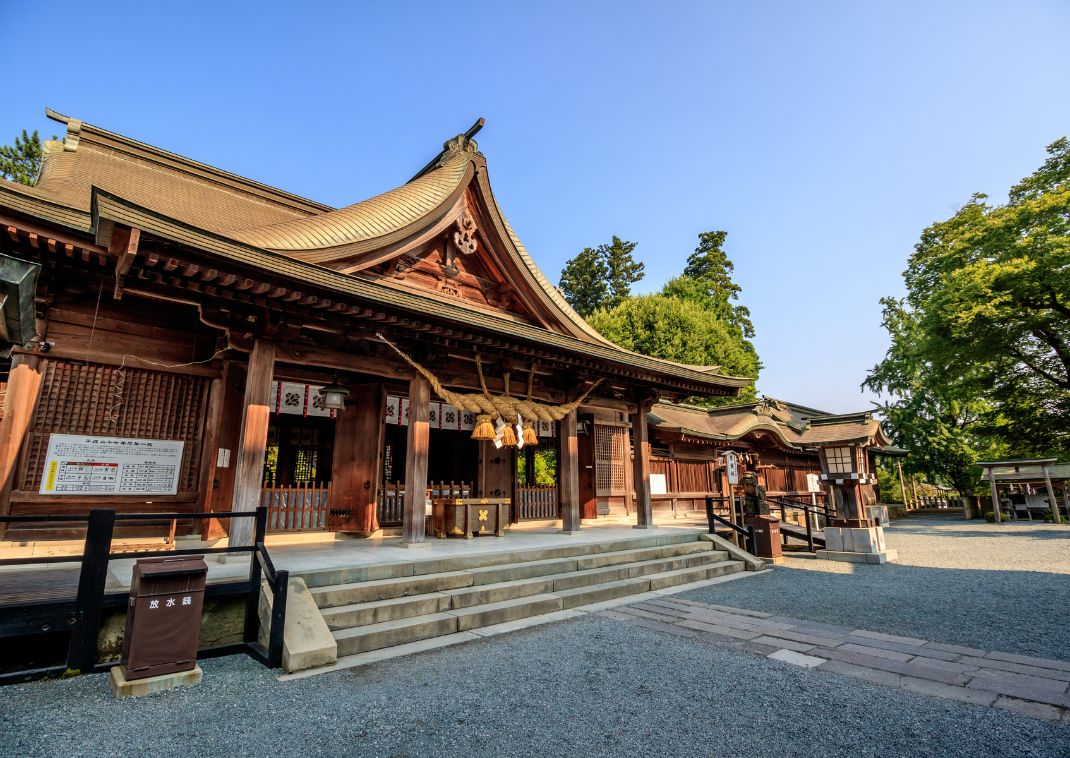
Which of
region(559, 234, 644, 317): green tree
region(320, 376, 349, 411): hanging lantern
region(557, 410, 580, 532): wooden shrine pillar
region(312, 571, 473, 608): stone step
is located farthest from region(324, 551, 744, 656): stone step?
region(559, 234, 644, 317): green tree

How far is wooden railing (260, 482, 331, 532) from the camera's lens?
343 inches

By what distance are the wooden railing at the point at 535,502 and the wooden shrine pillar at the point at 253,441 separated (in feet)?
23.0

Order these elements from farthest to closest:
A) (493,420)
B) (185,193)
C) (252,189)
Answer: (252,189) → (185,193) → (493,420)

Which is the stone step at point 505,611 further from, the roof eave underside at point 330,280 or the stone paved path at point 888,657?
the roof eave underside at point 330,280

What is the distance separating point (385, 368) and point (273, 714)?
18.1 feet

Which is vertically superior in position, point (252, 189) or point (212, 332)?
point (252, 189)

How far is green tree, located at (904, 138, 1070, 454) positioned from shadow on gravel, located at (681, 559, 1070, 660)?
12.6m

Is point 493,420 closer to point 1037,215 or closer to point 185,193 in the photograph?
point 185,193

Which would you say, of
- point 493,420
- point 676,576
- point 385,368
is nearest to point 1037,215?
point 676,576

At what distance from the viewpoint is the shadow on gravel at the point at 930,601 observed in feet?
17.6

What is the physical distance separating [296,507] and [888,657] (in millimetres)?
8797

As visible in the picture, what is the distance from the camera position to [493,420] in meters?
9.14

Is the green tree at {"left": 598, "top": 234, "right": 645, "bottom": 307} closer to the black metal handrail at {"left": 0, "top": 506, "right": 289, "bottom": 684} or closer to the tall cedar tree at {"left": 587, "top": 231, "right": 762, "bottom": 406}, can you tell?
the tall cedar tree at {"left": 587, "top": 231, "right": 762, "bottom": 406}

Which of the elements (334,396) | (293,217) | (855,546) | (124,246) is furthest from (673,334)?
(124,246)
